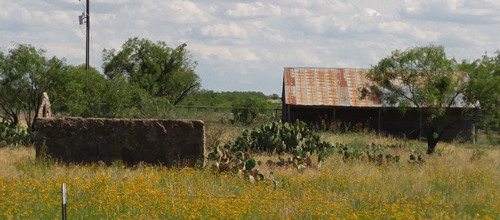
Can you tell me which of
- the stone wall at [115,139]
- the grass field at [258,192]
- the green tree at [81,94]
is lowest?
the grass field at [258,192]

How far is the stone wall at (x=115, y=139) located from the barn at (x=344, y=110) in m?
14.4

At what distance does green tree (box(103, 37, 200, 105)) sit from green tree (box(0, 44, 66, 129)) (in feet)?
46.7

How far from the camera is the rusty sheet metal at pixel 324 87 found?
A: 29219 millimetres

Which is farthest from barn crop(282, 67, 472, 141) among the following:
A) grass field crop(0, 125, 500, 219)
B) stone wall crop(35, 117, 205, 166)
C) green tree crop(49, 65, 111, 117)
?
stone wall crop(35, 117, 205, 166)

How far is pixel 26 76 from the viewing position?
73.5ft

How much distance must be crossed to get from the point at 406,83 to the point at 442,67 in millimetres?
1443

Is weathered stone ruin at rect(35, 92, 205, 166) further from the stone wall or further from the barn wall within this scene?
the barn wall

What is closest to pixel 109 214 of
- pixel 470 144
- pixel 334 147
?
pixel 334 147

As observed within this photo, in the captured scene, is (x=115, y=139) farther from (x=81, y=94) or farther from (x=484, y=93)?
(x=484, y=93)

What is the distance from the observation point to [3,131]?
19.4m

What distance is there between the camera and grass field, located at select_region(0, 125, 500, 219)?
922 cm

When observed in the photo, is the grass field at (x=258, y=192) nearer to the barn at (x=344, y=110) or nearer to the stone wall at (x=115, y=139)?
the stone wall at (x=115, y=139)

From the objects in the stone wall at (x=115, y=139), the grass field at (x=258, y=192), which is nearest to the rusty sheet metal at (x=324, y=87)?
the grass field at (x=258, y=192)

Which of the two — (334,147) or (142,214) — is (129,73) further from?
(142,214)
